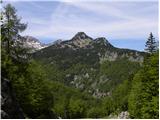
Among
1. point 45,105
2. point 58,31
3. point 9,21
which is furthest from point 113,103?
point 58,31

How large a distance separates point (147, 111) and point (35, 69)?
74.7 ft

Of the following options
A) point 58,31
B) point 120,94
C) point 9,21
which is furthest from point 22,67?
point 120,94

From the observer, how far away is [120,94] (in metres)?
132

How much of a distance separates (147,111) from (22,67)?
1259 cm

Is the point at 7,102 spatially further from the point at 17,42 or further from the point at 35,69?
the point at 35,69

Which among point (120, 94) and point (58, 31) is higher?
point (58, 31)

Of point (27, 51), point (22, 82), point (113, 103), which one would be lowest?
point (113, 103)

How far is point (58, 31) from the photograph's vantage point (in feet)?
95.6

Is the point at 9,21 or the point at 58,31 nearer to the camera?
the point at 58,31

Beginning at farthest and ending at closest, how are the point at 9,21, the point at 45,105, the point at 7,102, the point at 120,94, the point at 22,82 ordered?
the point at 120,94
the point at 45,105
the point at 22,82
the point at 9,21
the point at 7,102

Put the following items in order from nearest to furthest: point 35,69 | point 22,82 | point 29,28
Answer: point 29,28 < point 22,82 < point 35,69

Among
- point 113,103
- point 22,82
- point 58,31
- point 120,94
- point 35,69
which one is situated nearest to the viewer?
point 58,31

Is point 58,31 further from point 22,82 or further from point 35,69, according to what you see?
point 35,69

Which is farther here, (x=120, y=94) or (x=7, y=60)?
(x=120, y=94)
